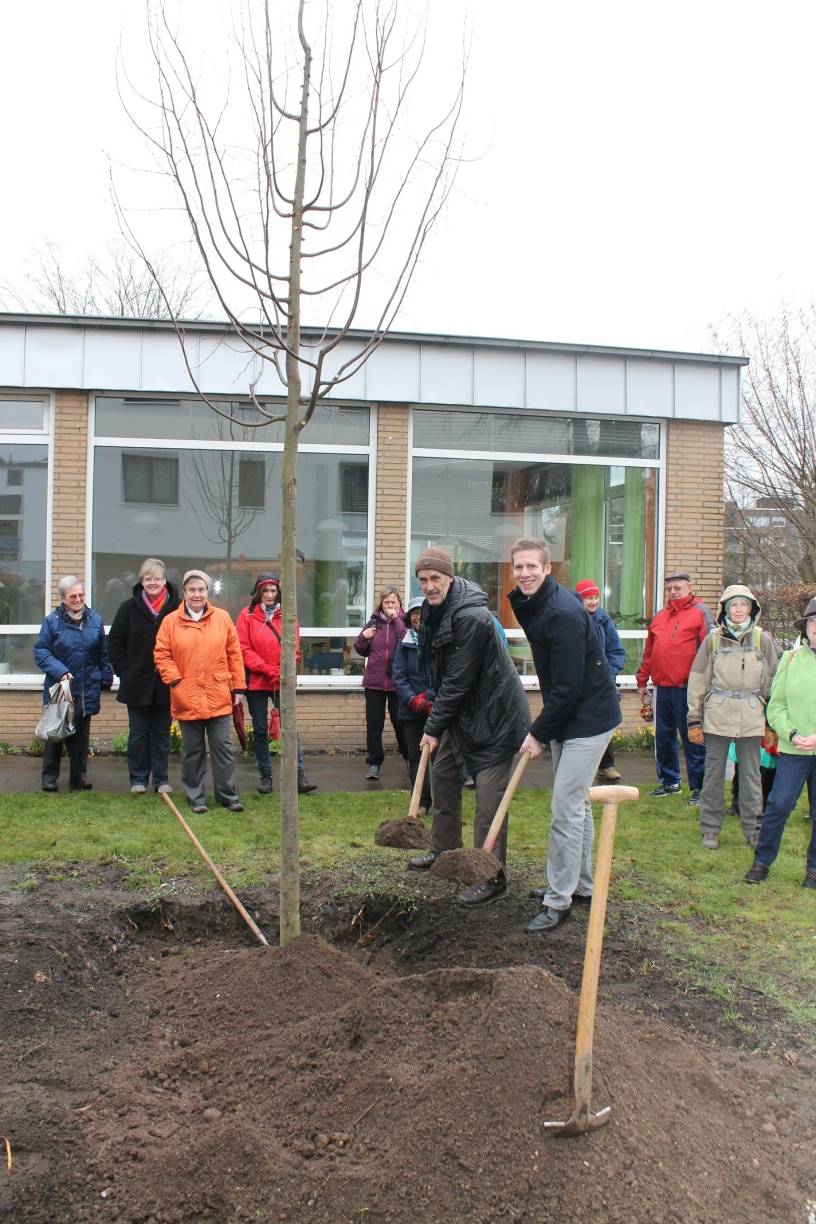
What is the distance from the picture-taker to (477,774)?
6098mm

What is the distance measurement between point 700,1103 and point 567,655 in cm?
240

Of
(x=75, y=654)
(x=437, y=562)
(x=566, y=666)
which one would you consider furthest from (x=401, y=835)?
(x=75, y=654)

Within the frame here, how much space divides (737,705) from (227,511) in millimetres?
6542

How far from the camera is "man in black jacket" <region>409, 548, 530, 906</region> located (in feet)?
19.7

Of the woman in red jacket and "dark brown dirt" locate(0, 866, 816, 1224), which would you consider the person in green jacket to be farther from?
the woman in red jacket

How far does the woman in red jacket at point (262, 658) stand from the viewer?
29.3 ft

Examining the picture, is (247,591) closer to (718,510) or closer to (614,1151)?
(718,510)

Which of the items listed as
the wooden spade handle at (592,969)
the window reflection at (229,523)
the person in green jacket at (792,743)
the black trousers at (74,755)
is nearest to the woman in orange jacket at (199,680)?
the black trousers at (74,755)

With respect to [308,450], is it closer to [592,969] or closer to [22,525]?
[22,525]

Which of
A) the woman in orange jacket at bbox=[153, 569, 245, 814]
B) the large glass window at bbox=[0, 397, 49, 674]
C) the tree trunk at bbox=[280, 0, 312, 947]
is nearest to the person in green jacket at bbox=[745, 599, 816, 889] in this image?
the tree trunk at bbox=[280, 0, 312, 947]

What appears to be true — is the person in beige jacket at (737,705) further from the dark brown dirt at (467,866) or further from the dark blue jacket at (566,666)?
the dark brown dirt at (467,866)

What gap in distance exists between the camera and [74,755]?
9.09 meters

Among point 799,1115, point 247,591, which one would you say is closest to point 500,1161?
point 799,1115

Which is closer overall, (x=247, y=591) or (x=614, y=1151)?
(x=614, y=1151)
